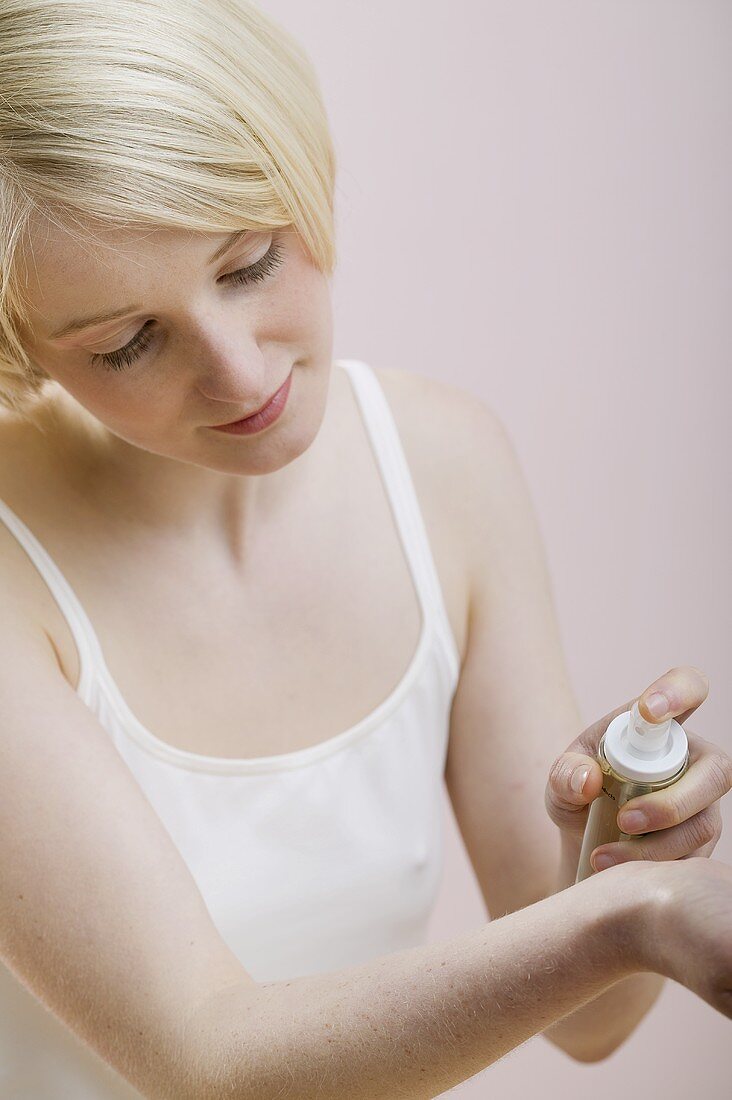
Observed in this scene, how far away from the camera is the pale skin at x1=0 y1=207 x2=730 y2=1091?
81 cm

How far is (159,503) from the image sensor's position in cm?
108

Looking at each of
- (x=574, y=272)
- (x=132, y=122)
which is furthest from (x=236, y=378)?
(x=574, y=272)

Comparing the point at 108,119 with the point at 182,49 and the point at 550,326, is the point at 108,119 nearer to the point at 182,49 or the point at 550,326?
the point at 182,49

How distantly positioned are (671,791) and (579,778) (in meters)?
0.05

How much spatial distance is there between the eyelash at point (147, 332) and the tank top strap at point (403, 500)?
298 mm

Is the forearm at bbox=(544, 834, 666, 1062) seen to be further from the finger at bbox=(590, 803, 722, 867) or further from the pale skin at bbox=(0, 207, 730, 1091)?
the finger at bbox=(590, 803, 722, 867)

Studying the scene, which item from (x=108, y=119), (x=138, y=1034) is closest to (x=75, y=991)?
(x=138, y=1034)

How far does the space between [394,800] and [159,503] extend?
1.02 feet

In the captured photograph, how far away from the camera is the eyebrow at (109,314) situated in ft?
2.68

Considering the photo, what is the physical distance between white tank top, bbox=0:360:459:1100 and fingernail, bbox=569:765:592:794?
0.36 meters

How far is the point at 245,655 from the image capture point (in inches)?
42.7

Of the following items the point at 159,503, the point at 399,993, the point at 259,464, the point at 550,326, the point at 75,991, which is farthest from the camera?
the point at 550,326

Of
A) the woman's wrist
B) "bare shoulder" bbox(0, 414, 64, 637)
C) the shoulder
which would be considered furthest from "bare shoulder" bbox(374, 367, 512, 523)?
the woman's wrist

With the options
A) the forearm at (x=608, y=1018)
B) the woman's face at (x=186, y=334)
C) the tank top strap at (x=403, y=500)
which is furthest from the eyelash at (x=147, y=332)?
the forearm at (x=608, y=1018)
